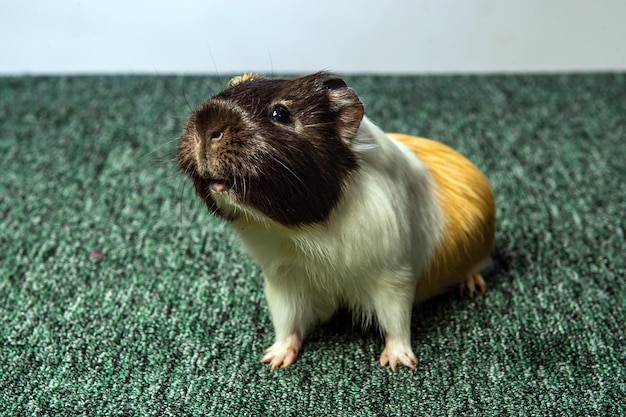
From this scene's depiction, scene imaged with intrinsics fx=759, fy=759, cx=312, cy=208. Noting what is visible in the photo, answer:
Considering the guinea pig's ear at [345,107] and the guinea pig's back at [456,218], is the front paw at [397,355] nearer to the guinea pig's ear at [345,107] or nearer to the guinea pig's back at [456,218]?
the guinea pig's back at [456,218]

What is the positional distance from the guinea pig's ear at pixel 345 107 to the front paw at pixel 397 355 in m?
0.65

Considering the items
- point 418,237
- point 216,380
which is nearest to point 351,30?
point 418,237

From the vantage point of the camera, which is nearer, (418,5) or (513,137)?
(513,137)

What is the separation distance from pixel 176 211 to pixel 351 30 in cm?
159

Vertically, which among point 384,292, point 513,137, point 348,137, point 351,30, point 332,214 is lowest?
point 513,137

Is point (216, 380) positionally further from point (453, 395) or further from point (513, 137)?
point (513, 137)

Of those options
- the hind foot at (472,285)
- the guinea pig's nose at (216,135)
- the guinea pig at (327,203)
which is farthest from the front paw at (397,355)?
the guinea pig's nose at (216,135)

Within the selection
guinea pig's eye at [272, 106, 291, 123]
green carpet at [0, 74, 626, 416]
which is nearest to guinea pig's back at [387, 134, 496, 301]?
green carpet at [0, 74, 626, 416]

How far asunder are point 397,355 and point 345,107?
2.44 feet

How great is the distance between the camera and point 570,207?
294cm

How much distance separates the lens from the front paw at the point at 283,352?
2.16 m

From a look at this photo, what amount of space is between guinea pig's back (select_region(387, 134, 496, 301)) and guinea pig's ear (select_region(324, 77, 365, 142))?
1.62 ft

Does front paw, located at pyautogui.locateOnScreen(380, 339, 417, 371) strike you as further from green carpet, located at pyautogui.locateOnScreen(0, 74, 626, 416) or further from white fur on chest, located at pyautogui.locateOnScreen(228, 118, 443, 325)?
white fur on chest, located at pyautogui.locateOnScreen(228, 118, 443, 325)

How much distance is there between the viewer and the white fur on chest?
1913mm
